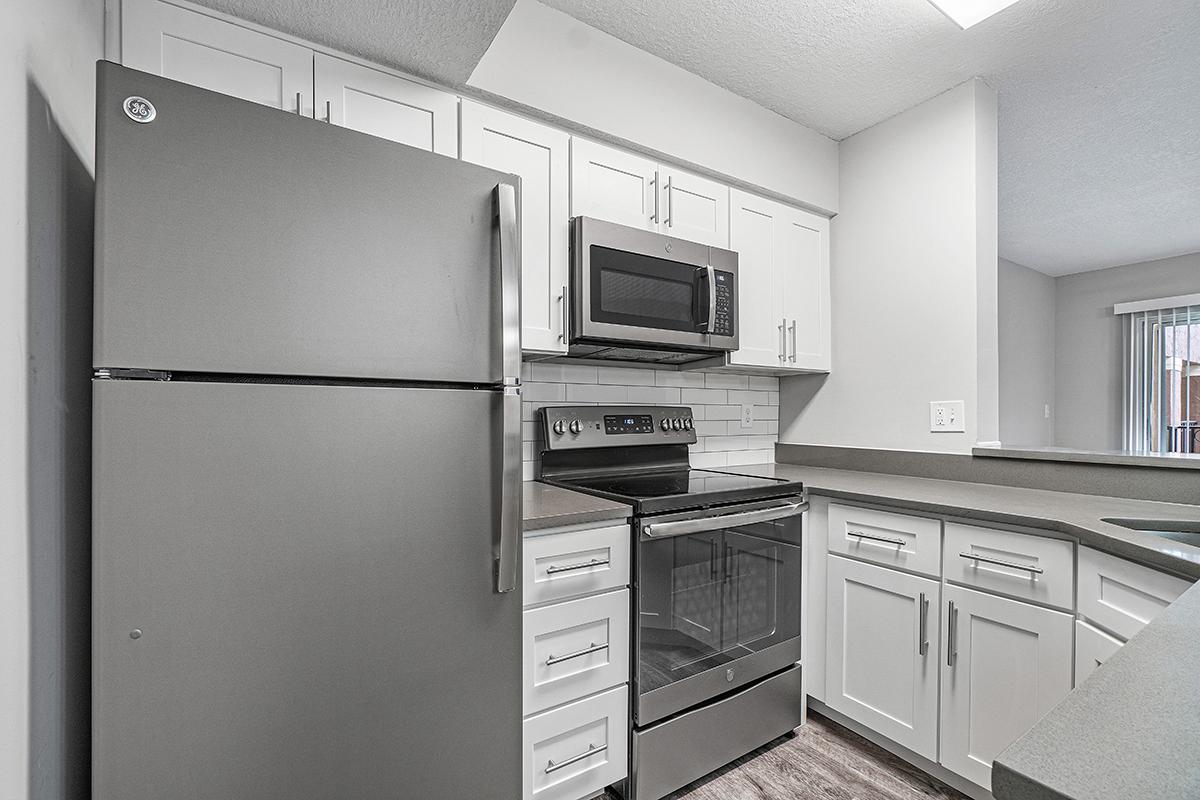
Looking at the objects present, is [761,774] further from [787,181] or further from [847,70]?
[847,70]

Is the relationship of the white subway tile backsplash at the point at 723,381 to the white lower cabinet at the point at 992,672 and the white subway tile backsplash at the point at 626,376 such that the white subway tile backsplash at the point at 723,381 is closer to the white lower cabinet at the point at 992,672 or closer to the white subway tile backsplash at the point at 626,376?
the white subway tile backsplash at the point at 626,376

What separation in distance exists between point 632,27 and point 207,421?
184 cm

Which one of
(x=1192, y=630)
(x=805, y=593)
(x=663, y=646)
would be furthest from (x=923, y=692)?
(x=1192, y=630)

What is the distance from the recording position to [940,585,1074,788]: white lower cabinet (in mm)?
1459

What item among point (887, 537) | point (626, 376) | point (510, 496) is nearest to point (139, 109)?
point (510, 496)

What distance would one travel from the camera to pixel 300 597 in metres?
1.00

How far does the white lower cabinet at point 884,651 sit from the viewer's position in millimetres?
1734

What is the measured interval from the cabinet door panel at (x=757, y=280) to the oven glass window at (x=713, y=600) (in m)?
0.78

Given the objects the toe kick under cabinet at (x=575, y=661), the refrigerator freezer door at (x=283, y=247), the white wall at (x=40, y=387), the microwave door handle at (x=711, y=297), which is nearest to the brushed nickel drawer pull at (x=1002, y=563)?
the toe kick under cabinet at (x=575, y=661)

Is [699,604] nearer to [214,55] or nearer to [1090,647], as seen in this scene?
[1090,647]

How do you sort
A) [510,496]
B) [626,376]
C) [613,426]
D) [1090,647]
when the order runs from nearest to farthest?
[510,496] < [1090,647] < [613,426] < [626,376]

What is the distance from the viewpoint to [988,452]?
→ 2.10 meters

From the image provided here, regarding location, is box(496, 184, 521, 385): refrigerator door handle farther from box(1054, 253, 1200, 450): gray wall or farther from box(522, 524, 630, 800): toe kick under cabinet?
box(1054, 253, 1200, 450): gray wall

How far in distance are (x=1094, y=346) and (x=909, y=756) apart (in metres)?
5.20
